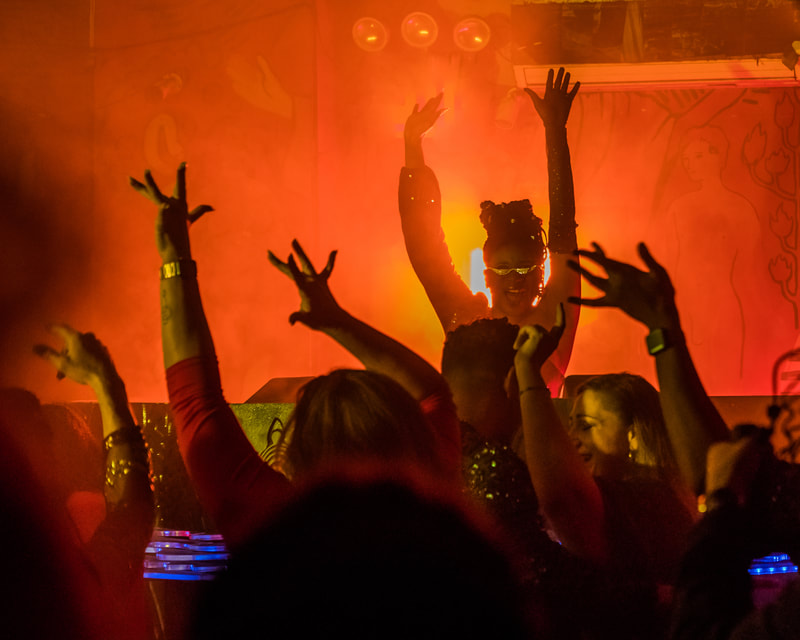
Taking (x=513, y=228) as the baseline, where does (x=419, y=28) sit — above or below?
above

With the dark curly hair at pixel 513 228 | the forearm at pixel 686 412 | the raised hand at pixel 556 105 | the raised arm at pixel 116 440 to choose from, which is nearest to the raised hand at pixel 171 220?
the raised arm at pixel 116 440

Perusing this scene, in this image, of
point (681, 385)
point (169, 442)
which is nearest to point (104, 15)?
point (169, 442)

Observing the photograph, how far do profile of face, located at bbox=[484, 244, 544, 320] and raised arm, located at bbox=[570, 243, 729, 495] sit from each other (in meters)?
1.27

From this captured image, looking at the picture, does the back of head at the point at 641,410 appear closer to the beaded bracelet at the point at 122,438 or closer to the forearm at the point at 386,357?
the forearm at the point at 386,357

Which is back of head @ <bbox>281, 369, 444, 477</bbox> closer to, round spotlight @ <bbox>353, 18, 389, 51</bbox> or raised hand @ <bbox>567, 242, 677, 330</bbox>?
raised hand @ <bbox>567, 242, 677, 330</bbox>

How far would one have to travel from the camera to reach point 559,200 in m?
2.29

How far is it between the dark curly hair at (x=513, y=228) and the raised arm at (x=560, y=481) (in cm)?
146

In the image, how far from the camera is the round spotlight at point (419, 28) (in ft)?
17.4

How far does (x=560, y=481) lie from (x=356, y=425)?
1.18 ft

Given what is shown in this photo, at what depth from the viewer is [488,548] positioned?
799 mm

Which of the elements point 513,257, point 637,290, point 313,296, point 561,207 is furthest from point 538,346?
point 513,257

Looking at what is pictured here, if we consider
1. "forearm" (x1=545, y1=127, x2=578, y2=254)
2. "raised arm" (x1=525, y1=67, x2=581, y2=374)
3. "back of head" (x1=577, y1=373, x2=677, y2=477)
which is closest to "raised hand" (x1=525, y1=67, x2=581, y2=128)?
"raised arm" (x1=525, y1=67, x2=581, y2=374)

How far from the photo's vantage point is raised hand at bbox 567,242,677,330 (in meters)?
1.28

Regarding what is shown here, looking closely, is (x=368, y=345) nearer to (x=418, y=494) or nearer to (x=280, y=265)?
(x=280, y=265)
